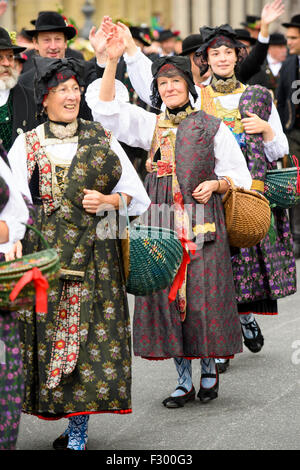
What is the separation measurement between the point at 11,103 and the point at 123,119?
40.2 inches

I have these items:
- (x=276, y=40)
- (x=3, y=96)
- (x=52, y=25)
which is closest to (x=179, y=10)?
(x=276, y=40)

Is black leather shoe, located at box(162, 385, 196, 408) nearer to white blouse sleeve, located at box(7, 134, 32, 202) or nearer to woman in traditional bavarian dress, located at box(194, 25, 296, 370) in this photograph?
woman in traditional bavarian dress, located at box(194, 25, 296, 370)

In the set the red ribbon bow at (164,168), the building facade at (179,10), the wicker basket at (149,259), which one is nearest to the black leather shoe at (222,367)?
→ the red ribbon bow at (164,168)

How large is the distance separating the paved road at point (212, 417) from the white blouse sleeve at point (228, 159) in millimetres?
1187

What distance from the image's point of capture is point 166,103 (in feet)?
17.9

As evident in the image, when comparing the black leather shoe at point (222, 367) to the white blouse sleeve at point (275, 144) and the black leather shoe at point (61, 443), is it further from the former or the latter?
the black leather shoe at point (61, 443)

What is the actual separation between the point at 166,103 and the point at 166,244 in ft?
3.34

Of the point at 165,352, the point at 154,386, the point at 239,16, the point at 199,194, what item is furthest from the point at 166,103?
the point at 239,16

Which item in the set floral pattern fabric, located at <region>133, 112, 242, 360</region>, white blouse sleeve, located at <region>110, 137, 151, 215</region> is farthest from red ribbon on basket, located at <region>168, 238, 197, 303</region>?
white blouse sleeve, located at <region>110, 137, 151, 215</region>

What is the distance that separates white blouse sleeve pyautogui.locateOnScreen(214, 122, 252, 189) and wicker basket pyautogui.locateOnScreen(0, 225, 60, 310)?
199 centimetres

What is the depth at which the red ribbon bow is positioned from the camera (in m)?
5.51

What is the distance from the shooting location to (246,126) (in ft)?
20.3

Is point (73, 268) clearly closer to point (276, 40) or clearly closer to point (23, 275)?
point (23, 275)

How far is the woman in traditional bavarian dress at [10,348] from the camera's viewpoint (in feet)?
12.2
